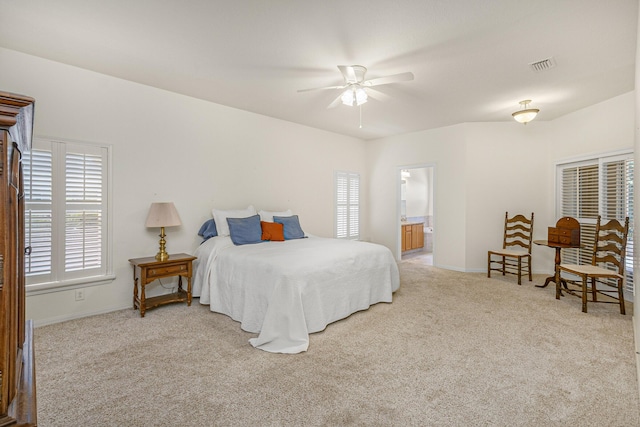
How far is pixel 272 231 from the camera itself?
13.9 feet

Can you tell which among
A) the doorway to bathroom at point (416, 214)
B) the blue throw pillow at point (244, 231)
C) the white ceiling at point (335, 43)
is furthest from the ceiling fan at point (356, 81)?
the doorway to bathroom at point (416, 214)

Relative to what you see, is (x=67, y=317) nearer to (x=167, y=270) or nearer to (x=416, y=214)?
(x=167, y=270)

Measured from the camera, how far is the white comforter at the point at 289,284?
8.67 ft

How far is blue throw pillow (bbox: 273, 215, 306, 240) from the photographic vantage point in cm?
443

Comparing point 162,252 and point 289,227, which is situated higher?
point 289,227

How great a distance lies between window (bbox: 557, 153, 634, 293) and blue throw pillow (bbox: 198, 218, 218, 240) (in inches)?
202

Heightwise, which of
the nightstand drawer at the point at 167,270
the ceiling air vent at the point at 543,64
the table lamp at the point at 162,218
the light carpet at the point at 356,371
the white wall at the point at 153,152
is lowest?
the light carpet at the point at 356,371

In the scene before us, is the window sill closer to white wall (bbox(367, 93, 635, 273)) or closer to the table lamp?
the table lamp

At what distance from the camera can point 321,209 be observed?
5809 mm

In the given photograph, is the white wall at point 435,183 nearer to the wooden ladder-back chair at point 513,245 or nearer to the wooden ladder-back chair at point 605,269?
the wooden ladder-back chair at point 513,245

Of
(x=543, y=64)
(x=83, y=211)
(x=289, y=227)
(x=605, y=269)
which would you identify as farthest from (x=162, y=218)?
(x=605, y=269)

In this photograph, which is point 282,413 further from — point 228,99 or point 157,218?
point 228,99

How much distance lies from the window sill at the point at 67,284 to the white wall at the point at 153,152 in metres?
0.05

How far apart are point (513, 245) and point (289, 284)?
426 cm
